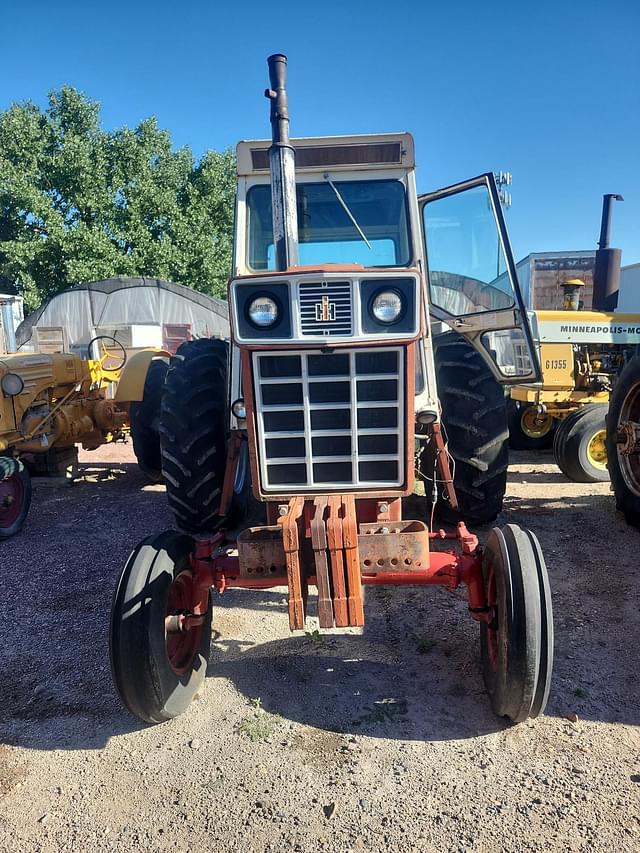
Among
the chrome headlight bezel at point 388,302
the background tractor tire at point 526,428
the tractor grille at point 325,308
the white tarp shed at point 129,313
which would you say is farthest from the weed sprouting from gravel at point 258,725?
the white tarp shed at point 129,313

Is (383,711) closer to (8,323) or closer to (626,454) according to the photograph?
(626,454)

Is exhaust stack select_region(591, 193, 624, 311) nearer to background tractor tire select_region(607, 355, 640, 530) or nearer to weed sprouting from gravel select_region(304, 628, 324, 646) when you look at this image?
background tractor tire select_region(607, 355, 640, 530)

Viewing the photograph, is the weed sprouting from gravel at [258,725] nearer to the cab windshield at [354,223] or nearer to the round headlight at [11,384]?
the cab windshield at [354,223]

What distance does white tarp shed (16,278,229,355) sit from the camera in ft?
60.4

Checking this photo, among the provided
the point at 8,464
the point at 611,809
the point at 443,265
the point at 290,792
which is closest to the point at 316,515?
the point at 290,792

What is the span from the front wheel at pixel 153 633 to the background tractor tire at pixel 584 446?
4707mm

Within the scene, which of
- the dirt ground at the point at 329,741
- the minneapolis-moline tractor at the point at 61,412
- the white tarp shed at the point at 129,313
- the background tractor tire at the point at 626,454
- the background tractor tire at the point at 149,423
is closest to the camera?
the dirt ground at the point at 329,741

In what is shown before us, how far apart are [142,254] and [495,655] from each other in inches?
833

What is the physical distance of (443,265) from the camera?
4.61m

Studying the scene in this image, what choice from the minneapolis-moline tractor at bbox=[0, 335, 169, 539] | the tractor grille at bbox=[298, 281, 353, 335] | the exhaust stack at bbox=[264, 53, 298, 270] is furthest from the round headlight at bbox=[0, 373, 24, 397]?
the tractor grille at bbox=[298, 281, 353, 335]

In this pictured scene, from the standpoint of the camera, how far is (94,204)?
2112 cm

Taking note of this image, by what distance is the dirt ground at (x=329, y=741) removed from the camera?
7.10 ft

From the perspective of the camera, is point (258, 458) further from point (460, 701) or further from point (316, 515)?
point (460, 701)

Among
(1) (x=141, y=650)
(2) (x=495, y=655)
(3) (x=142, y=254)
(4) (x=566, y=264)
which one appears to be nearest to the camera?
(1) (x=141, y=650)
